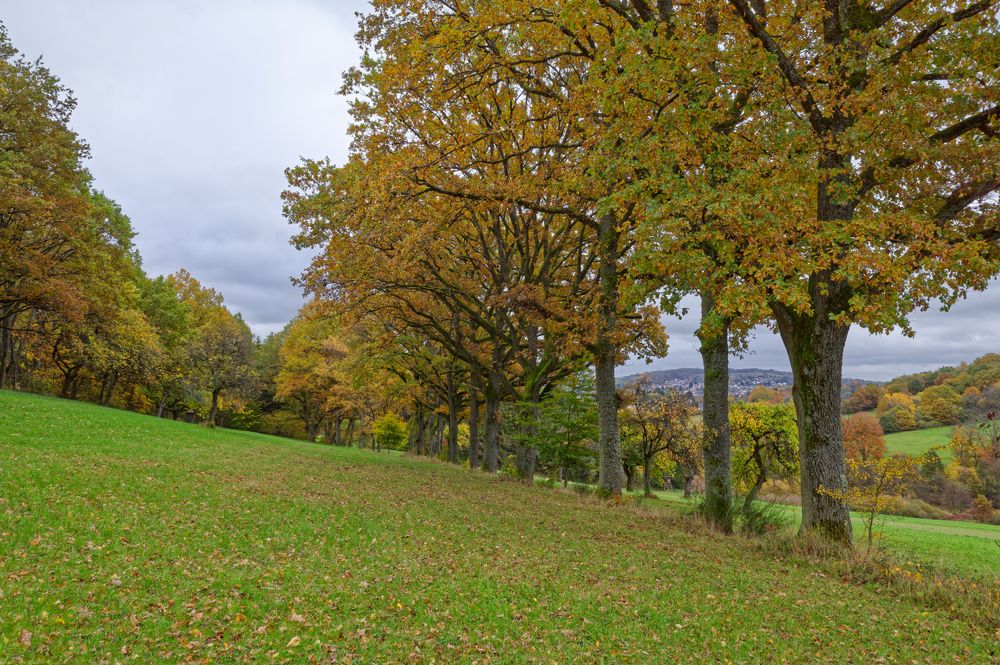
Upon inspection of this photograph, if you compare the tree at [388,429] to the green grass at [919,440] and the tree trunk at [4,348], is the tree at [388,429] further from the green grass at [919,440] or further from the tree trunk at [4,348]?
the green grass at [919,440]

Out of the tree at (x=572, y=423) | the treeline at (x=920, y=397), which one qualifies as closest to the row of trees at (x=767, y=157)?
the tree at (x=572, y=423)

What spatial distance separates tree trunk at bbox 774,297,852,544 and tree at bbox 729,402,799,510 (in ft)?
64.9

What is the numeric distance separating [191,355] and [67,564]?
3213 cm

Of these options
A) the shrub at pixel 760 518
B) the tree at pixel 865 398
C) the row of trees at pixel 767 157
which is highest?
the row of trees at pixel 767 157

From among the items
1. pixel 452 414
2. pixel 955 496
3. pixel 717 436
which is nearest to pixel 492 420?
pixel 452 414

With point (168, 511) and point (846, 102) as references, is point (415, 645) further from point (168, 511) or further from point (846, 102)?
point (846, 102)

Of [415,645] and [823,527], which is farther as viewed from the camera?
[823,527]

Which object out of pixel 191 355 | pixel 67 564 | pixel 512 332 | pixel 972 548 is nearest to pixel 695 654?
pixel 67 564

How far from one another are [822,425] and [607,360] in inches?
286

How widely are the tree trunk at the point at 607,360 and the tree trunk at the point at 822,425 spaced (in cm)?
636

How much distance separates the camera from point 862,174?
10195mm

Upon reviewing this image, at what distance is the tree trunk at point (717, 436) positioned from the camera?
40.5 feet

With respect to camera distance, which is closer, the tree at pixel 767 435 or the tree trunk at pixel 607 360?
the tree trunk at pixel 607 360

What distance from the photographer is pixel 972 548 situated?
20.2 m
